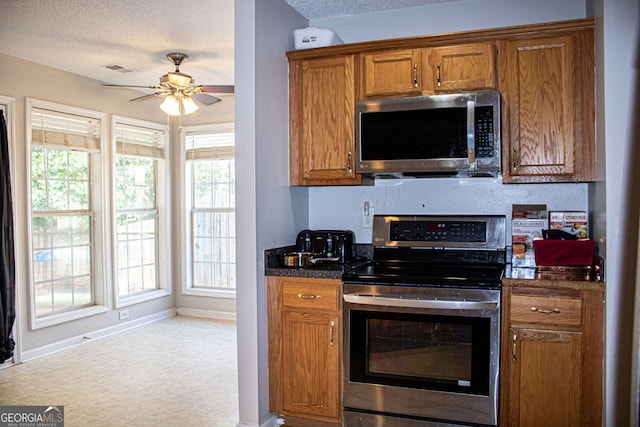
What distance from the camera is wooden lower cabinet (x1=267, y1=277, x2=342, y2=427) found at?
2.71 metres

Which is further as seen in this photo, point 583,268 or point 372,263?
point 372,263

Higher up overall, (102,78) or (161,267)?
(102,78)

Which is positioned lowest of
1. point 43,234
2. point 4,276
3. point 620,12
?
point 4,276

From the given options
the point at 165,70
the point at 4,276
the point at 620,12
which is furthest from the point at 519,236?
the point at 4,276

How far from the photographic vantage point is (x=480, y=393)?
7.86ft

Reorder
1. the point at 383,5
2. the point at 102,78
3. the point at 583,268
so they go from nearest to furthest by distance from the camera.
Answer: the point at 583,268
the point at 383,5
the point at 102,78

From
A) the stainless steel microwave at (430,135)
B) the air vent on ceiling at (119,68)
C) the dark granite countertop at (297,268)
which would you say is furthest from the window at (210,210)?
the stainless steel microwave at (430,135)

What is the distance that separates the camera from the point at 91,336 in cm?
477

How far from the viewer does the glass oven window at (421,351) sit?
2.40 m

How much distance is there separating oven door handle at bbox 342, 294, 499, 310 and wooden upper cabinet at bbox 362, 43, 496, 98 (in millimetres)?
1180

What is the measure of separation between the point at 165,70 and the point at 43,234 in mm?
1828

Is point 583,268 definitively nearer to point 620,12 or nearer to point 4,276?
point 620,12

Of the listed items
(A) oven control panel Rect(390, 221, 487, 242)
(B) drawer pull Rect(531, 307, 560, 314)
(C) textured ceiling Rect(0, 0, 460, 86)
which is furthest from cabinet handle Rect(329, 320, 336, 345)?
(C) textured ceiling Rect(0, 0, 460, 86)

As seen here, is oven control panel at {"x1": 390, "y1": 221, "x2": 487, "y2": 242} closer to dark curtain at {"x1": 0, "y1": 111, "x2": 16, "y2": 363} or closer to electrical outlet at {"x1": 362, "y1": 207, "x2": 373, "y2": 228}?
electrical outlet at {"x1": 362, "y1": 207, "x2": 373, "y2": 228}
